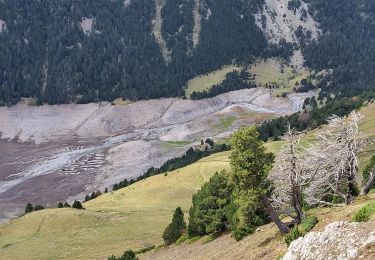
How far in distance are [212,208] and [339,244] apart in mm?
35781

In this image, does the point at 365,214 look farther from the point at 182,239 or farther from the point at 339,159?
the point at 182,239

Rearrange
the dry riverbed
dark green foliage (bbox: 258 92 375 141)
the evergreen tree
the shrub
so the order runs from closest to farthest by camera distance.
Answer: the evergreen tree → the shrub → the dry riverbed → dark green foliage (bbox: 258 92 375 141)

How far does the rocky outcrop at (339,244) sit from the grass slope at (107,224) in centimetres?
4062

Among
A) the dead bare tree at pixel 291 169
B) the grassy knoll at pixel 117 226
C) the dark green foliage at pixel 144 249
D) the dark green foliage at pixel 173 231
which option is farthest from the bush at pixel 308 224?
the dark green foliage at pixel 144 249

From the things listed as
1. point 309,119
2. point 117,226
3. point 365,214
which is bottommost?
point 117,226

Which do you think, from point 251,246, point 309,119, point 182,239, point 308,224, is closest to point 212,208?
point 182,239

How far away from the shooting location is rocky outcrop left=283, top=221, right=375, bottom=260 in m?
20.4

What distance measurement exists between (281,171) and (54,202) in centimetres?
10338

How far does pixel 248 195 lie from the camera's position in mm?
36969

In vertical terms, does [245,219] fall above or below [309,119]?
above

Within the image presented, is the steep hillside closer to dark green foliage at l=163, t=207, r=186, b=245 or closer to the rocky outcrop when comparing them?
the rocky outcrop

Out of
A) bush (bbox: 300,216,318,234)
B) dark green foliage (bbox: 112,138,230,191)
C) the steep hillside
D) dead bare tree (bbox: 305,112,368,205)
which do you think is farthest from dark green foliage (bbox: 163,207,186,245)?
dark green foliage (bbox: 112,138,230,191)

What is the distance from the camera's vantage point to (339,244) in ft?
70.4

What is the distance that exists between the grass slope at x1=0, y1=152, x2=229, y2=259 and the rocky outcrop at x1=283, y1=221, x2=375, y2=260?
40.6 m
